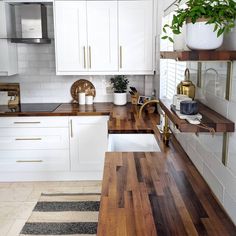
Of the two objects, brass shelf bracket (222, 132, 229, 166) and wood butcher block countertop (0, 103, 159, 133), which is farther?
wood butcher block countertop (0, 103, 159, 133)

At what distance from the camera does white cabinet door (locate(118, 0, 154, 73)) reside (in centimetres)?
370

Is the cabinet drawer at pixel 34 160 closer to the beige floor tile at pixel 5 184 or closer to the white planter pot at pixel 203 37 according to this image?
the beige floor tile at pixel 5 184

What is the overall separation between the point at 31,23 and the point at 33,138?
1383 mm

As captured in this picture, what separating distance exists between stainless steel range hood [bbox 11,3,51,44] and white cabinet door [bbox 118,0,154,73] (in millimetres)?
958

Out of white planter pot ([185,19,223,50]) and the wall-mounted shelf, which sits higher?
white planter pot ([185,19,223,50])

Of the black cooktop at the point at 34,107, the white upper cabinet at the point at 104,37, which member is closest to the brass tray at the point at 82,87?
the black cooktop at the point at 34,107

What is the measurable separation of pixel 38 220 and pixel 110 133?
43.3 inches

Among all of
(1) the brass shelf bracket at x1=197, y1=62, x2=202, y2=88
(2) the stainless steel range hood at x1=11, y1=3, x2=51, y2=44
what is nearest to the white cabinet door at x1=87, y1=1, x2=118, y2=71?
(2) the stainless steel range hood at x1=11, y1=3, x2=51, y2=44

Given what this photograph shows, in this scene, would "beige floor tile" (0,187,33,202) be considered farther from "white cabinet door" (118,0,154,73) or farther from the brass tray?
"white cabinet door" (118,0,154,73)

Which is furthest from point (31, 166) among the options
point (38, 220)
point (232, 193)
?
point (232, 193)

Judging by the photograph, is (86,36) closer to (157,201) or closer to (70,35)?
(70,35)

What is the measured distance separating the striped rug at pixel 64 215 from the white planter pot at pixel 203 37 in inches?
79.5

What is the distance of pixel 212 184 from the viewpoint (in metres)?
1.55

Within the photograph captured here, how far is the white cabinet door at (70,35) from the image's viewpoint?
145 inches
